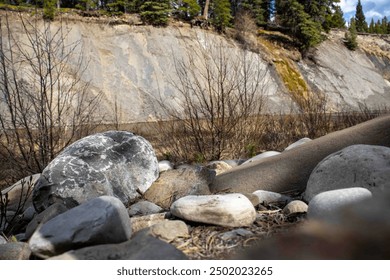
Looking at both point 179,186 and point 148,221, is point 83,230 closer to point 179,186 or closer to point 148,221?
point 148,221

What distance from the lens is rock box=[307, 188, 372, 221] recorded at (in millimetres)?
1200

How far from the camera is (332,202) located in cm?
127

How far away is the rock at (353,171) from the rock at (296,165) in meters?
0.45

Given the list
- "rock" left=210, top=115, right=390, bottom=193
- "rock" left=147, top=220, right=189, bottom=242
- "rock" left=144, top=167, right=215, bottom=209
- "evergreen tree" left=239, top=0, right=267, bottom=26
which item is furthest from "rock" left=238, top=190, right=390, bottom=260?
"evergreen tree" left=239, top=0, right=267, bottom=26

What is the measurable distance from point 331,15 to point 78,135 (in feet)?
71.1

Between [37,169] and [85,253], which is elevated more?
[85,253]

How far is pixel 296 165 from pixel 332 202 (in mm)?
1335

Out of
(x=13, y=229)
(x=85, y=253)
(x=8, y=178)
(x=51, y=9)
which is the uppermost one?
(x=51, y=9)

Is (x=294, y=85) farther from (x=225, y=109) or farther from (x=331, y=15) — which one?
(x=225, y=109)

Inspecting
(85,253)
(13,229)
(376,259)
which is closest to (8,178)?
(13,229)

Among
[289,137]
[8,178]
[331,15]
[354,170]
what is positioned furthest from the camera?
[331,15]

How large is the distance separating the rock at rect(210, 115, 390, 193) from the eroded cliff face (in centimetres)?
989

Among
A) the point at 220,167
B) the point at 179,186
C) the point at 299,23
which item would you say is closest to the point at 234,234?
the point at 179,186

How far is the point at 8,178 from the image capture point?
4.59 m
